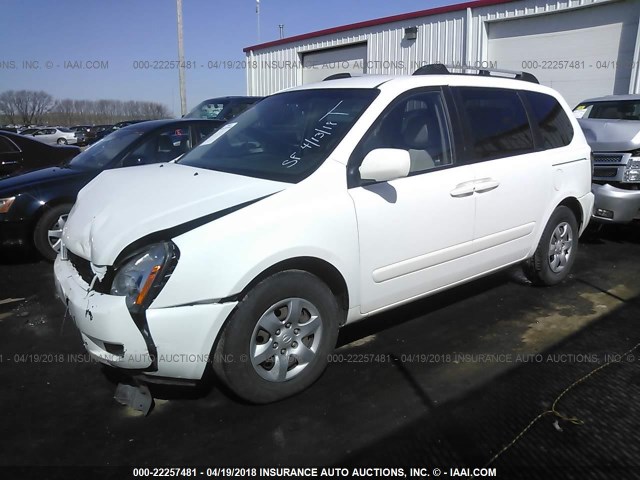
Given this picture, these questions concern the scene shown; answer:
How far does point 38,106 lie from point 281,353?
61.2m

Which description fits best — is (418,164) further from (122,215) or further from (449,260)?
(122,215)

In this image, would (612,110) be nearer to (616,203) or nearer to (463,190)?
(616,203)

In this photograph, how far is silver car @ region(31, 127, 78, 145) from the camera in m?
32.1

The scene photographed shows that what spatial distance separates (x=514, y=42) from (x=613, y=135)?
781cm

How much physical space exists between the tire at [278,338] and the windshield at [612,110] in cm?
651

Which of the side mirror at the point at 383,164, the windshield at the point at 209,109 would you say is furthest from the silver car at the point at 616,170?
the windshield at the point at 209,109

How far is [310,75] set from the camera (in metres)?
19.0

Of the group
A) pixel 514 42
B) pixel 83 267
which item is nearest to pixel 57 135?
pixel 514 42

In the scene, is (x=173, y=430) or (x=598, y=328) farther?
(x=598, y=328)

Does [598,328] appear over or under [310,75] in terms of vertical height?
under

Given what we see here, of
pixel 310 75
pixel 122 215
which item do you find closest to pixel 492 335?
pixel 122 215

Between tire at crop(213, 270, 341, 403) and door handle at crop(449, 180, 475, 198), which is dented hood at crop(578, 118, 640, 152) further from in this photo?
tire at crop(213, 270, 341, 403)

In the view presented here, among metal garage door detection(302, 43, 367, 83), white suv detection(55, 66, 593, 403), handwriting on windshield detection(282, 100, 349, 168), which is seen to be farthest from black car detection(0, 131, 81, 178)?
metal garage door detection(302, 43, 367, 83)

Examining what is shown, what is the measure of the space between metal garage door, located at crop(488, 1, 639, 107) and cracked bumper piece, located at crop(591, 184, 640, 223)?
21.4ft
